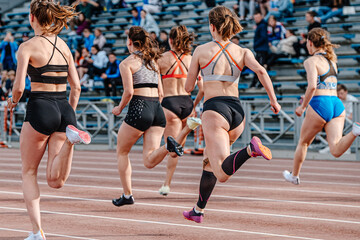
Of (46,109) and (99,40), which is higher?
(46,109)

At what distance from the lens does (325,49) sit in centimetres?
1005

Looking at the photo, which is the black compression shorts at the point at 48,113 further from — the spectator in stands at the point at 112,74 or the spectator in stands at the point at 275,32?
the spectator in stands at the point at 112,74

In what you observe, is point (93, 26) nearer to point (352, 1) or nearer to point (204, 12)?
point (204, 12)

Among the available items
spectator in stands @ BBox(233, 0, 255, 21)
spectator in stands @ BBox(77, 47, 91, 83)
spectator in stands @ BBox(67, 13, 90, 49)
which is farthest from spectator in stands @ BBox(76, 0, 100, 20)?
spectator in stands @ BBox(233, 0, 255, 21)

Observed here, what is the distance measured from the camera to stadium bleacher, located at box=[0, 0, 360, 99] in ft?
65.5

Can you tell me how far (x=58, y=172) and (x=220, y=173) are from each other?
1544 millimetres

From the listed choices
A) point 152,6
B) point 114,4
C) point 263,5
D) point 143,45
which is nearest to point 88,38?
point 152,6

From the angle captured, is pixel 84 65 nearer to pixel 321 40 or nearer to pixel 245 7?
pixel 245 7

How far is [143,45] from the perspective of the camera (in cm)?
874

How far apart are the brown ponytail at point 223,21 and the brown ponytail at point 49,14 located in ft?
4.97

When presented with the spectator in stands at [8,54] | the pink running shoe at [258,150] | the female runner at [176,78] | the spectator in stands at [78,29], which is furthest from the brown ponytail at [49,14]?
the spectator in stands at [8,54]

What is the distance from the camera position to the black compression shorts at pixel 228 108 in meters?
6.82

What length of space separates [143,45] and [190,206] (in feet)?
7.05

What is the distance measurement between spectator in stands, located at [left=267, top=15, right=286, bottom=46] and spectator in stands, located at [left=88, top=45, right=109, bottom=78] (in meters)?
6.01
